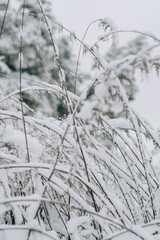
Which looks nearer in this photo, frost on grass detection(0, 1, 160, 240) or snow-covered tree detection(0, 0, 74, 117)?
frost on grass detection(0, 1, 160, 240)

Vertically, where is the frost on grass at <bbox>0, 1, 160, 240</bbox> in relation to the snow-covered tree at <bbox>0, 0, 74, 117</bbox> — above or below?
below

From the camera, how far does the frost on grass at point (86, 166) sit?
0.43m

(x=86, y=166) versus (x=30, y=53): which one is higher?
(x=30, y=53)

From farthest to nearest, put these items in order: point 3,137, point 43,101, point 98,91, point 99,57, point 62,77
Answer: point 43,101 → point 3,137 → point 99,57 → point 62,77 → point 98,91

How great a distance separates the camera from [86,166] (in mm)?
658

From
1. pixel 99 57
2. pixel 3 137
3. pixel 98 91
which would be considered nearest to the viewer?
pixel 98 91

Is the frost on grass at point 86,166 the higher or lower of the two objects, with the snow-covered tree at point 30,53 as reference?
lower

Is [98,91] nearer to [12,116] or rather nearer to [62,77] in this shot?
[62,77]

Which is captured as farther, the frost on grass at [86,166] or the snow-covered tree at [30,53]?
the snow-covered tree at [30,53]

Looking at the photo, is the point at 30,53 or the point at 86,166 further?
the point at 30,53

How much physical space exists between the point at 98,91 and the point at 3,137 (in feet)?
2.28

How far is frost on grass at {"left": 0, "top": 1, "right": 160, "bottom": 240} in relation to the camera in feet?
1.41

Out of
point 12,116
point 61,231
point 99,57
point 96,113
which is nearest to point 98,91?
point 96,113

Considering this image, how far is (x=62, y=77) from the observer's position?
2.35 feet
